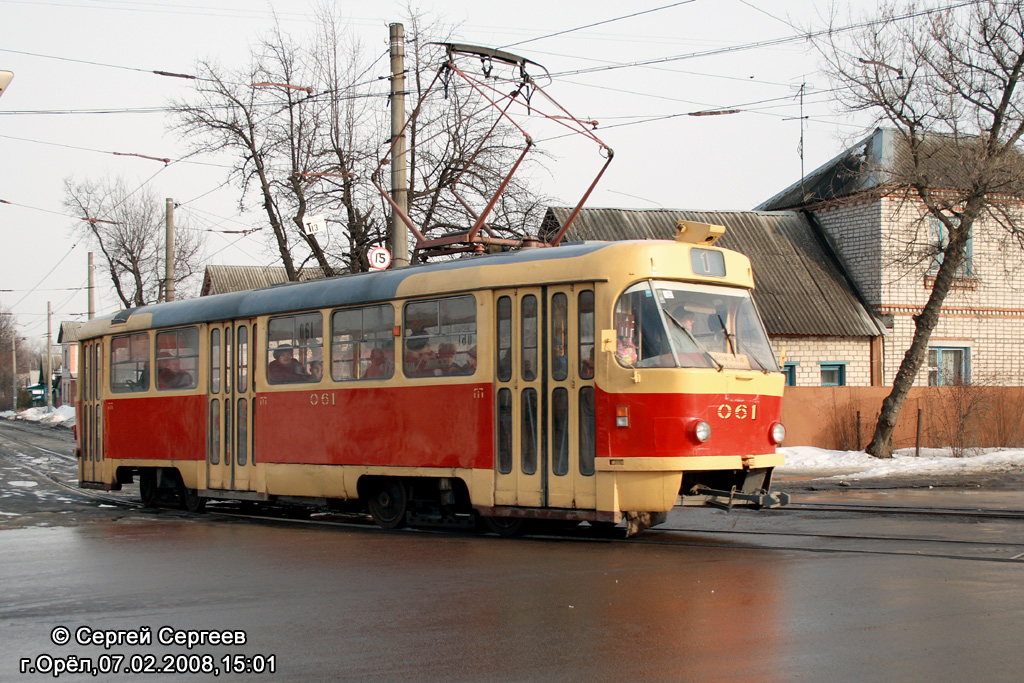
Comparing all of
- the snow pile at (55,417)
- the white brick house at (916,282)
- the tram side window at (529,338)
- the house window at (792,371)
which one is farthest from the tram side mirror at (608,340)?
the snow pile at (55,417)

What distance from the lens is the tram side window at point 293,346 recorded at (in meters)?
13.5

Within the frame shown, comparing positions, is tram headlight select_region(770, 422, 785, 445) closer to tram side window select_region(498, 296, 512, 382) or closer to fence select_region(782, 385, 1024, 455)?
tram side window select_region(498, 296, 512, 382)

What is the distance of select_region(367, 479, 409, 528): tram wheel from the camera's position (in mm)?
12555

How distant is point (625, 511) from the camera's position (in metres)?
10.4

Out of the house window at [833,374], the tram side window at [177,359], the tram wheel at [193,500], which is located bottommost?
the tram wheel at [193,500]

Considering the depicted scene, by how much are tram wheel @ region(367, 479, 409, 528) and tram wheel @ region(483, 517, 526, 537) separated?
4.38 ft

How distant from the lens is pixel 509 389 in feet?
36.3

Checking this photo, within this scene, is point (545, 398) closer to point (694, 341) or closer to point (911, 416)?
point (694, 341)

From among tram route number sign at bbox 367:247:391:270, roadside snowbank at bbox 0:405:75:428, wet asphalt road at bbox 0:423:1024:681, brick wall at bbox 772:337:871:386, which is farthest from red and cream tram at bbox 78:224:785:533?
roadside snowbank at bbox 0:405:75:428

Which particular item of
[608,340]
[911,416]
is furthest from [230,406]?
[911,416]

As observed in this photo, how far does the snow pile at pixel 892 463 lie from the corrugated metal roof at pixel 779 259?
4660 mm

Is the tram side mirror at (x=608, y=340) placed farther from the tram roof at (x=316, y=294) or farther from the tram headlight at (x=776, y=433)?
the tram headlight at (x=776, y=433)

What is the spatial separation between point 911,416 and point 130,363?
18.5m

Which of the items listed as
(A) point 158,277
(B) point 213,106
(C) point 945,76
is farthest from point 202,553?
(A) point 158,277
